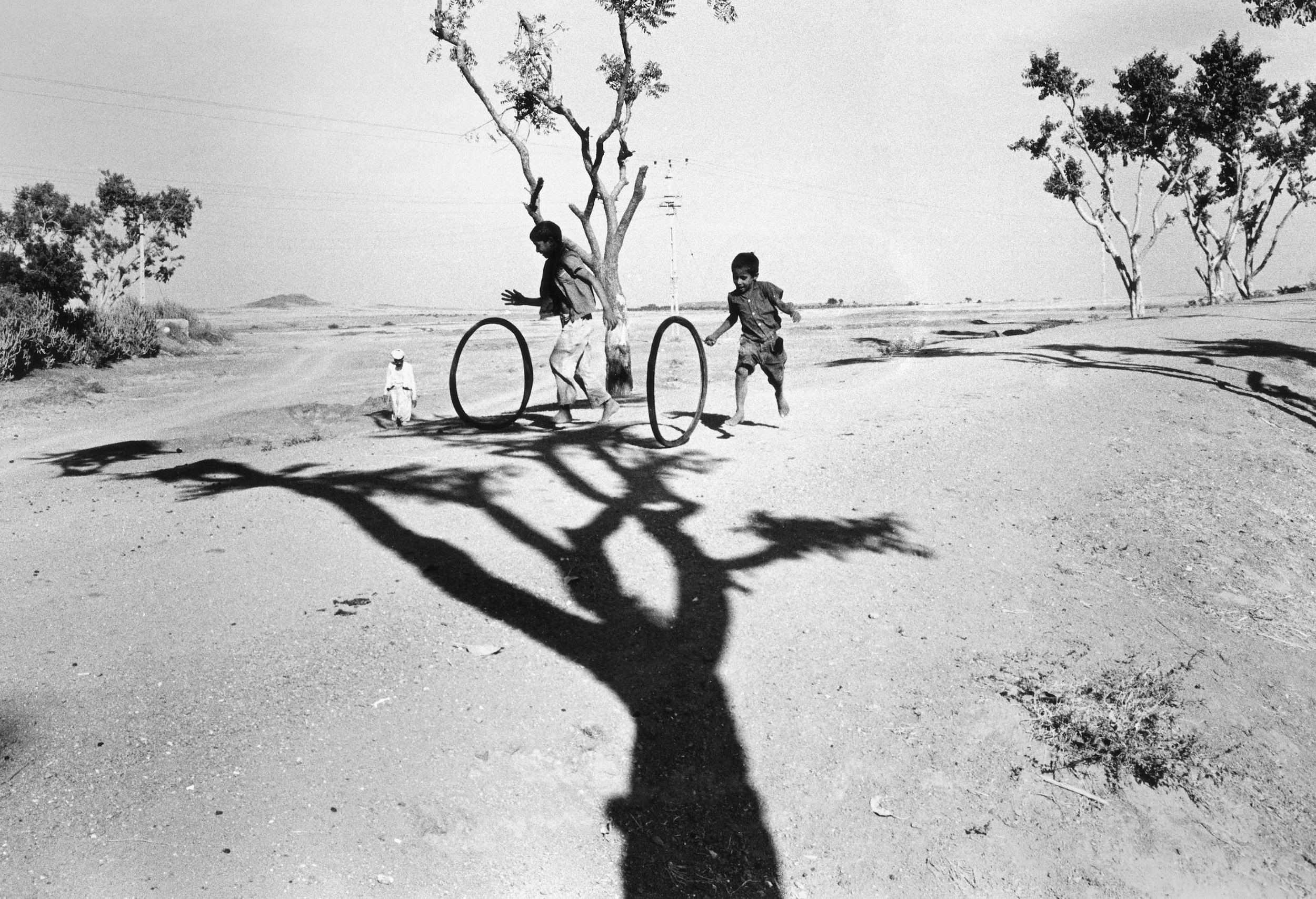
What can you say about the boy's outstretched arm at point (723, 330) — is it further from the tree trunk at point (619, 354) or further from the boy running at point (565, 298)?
the tree trunk at point (619, 354)

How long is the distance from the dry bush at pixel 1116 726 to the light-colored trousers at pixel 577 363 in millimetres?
5562

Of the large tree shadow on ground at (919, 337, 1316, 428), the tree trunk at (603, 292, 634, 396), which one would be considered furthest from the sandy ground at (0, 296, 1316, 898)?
the tree trunk at (603, 292, 634, 396)

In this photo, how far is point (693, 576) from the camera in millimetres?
6246

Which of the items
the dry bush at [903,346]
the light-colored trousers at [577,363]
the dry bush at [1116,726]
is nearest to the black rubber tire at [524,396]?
the light-colored trousers at [577,363]

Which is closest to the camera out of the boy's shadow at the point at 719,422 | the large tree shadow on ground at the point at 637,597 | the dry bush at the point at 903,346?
the large tree shadow on ground at the point at 637,597

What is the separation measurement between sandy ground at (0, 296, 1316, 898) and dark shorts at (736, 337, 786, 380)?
2.38ft

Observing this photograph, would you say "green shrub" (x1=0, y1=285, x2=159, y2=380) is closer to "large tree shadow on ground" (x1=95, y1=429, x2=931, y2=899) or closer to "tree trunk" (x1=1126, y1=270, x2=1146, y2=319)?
"large tree shadow on ground" (x1=95, y1=429, x2=931, y2=899)

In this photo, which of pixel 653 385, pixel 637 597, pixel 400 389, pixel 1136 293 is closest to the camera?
pixel 637 597

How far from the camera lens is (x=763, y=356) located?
987 centimetres

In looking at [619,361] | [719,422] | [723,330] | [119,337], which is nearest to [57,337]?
[119,337]

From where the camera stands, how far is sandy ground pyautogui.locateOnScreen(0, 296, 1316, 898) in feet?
12.8

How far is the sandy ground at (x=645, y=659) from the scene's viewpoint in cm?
391

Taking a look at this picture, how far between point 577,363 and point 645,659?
512cm

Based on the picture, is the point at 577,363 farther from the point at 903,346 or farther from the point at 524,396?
the point at 903,346
